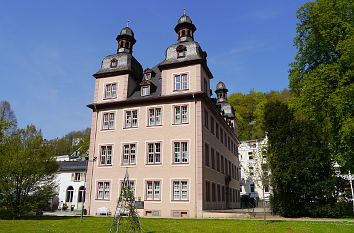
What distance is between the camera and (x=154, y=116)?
91.4 feet

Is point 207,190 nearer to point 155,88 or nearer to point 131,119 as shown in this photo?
point 131,119

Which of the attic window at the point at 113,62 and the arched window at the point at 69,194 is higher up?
the attic window at the point at 113,62

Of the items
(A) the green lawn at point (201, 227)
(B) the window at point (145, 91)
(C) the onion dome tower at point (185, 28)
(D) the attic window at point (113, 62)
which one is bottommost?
(A) the green lawn at point (201, 227)

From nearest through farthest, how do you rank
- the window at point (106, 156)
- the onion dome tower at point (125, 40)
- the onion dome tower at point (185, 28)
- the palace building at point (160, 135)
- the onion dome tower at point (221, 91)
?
the palace building at point (160, 135) → the window at point (106, 156) → the onion dome tower at point (185, 28) → the onion dome tower at point (125, 40) → the onion dome tower at point (221, 91)

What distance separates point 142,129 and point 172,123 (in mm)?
3211

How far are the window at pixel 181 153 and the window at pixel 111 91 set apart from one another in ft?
30.8

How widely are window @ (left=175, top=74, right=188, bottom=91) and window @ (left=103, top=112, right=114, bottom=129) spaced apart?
7.66 metres

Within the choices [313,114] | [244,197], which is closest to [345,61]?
[313,114]

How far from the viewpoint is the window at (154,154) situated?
2672 centimetres

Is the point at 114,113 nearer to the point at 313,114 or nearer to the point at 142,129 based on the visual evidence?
the point at 142,129

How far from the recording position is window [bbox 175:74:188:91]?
27.7m

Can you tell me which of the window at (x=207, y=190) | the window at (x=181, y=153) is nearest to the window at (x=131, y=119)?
the window at (x=181, y=153)

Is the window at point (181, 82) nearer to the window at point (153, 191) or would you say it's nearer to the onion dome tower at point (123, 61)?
the onion dome tower at point (123, 61)

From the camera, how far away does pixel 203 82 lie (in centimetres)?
2819
